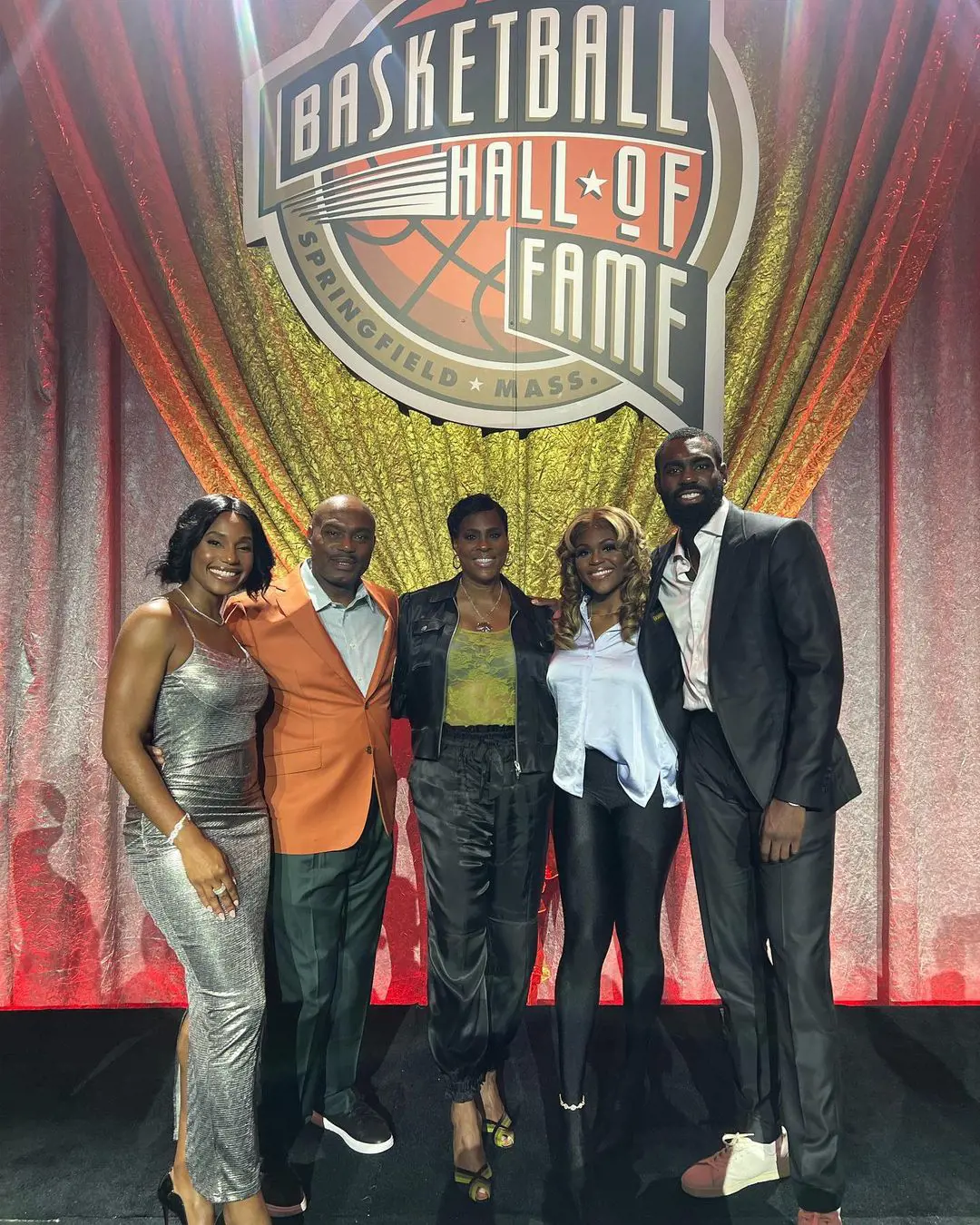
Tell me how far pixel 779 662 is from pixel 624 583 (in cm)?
A: 43

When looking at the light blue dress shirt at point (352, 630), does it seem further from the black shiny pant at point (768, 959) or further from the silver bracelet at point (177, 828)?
the black shiny pant at point (768, 959)

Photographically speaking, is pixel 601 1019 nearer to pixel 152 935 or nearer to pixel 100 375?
pixel 152 935

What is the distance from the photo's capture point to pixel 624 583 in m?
2.12

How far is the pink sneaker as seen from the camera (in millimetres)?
1958

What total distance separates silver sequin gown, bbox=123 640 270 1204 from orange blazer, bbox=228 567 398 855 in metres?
0.23

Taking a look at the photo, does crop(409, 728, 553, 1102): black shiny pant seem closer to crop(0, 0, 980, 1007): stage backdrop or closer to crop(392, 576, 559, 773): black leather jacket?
crop(392, 576, 559, 773): black leather jacket

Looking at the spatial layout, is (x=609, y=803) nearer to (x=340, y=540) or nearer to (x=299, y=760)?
A: (x=299, y=760)

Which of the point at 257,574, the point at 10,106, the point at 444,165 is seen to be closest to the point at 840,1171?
the point at 257,574

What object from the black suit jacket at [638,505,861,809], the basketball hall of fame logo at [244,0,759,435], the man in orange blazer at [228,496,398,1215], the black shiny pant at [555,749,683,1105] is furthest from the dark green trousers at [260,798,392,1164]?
the basketball hall of fame logo at [244,0,759,435]

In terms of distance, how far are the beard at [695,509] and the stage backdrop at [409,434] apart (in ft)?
2.47

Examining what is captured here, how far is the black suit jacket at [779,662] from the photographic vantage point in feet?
6.02

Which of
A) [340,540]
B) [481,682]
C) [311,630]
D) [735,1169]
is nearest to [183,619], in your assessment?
[311,630]

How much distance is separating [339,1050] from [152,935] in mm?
1137

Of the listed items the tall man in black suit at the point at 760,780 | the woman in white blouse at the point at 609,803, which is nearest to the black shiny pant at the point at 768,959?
the tall man in black suit at the point at 760,780
